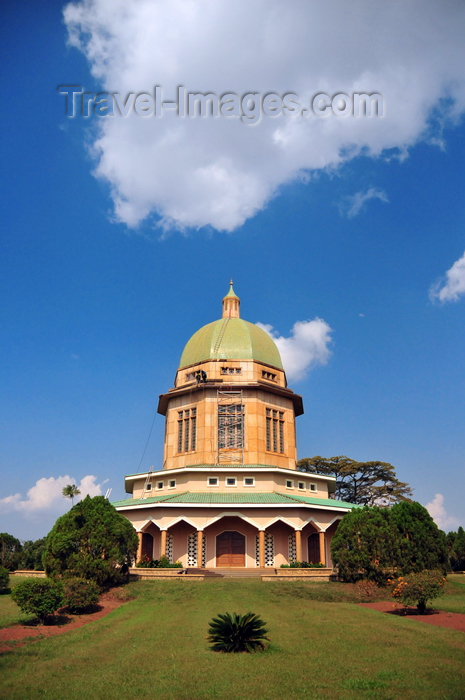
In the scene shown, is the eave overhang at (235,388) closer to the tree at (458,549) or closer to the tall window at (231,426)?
the tall window at (231,426)

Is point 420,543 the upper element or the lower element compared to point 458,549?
upper

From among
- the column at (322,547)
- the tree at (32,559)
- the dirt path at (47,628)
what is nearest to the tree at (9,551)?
the tree at (32,559)

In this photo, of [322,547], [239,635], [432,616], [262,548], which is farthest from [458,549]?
[239,635]

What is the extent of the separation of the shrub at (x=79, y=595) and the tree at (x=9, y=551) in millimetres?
19301

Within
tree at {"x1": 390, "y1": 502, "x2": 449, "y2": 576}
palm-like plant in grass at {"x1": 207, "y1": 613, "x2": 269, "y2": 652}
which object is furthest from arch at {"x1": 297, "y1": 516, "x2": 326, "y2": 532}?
palm-like plant in grass at {"x1": 207, "y1": 613, "x2": 269, "y2": 652}

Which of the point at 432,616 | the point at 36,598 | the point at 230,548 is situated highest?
the point at 230,548

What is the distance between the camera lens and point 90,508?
25.8 metres

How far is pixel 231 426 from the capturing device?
4094 centimetres

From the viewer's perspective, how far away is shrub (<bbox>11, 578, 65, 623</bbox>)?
1894 cm

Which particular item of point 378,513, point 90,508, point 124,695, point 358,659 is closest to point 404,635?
point 358,659

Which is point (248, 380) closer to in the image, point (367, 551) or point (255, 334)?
point (255, 334)

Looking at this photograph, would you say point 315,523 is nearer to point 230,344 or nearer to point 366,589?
point 366,589

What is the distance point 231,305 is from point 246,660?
38094 millimetres

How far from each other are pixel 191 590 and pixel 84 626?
22.0 ft
